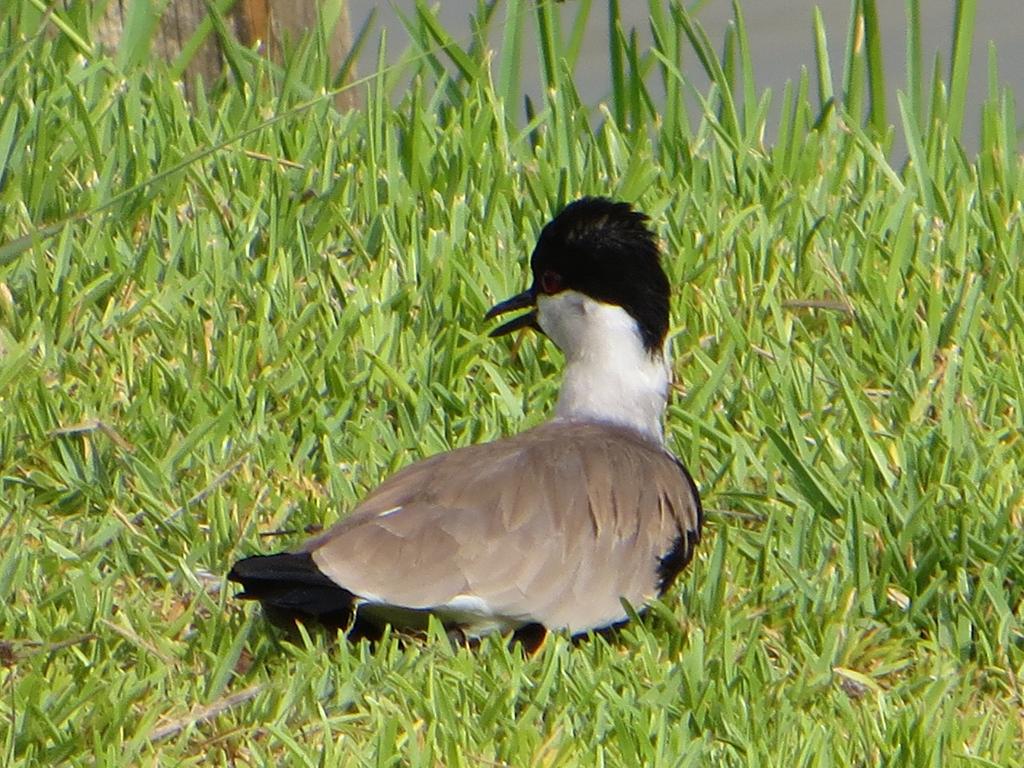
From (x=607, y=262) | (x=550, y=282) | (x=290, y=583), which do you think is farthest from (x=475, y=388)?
(x=290, y=583)

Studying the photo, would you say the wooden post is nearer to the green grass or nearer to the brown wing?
the green grass

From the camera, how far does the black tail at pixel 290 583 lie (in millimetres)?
4043

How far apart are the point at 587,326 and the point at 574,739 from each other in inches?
58.6

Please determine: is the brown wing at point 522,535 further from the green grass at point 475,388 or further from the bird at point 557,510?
the green grass at point 475,388

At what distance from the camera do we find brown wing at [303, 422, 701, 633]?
415cm

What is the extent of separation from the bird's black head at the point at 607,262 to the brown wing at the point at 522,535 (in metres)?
0.42

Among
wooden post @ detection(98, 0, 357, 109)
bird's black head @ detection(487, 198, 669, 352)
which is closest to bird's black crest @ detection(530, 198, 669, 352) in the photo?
bird's black head @ detection(487, 198, 669, 352)

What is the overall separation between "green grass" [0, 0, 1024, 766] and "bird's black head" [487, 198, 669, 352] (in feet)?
1.05

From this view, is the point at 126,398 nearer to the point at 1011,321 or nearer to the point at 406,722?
the point at 406,722

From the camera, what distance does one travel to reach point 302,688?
Result: 392 centimetres

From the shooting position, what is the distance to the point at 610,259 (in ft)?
16.0

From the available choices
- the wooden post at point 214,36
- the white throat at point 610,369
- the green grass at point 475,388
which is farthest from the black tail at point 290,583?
the wooden post at point 214,36

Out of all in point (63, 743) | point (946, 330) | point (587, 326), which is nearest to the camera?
point (63, 743)

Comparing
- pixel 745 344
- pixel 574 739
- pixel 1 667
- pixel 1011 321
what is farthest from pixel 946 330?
pixel 1 667
